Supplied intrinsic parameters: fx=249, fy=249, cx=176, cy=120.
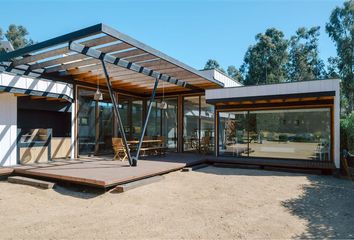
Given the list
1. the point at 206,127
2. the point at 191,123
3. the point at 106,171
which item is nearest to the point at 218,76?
the point at 206,127

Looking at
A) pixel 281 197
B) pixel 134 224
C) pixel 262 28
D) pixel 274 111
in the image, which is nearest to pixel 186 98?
pixel 274 111

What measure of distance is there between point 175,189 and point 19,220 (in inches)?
125

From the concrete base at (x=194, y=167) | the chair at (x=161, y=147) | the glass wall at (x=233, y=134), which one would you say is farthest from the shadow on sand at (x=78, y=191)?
the glass wall at (x=233, y=134)

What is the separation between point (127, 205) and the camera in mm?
4773

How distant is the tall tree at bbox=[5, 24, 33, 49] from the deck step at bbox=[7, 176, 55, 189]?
126ft

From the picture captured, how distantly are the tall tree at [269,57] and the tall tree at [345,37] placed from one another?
830 cm

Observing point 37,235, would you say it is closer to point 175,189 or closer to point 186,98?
point 175,189

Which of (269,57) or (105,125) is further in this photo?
(269,57)

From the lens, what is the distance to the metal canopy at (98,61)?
5.63m

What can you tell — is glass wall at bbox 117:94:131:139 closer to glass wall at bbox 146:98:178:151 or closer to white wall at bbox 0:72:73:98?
glass wall at bbox 146:98:178:151

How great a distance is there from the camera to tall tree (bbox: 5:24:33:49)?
3779 centimetres

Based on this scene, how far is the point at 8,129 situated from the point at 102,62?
12.3 ft

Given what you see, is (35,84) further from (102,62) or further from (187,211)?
(187,211)

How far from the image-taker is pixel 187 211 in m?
4.45
